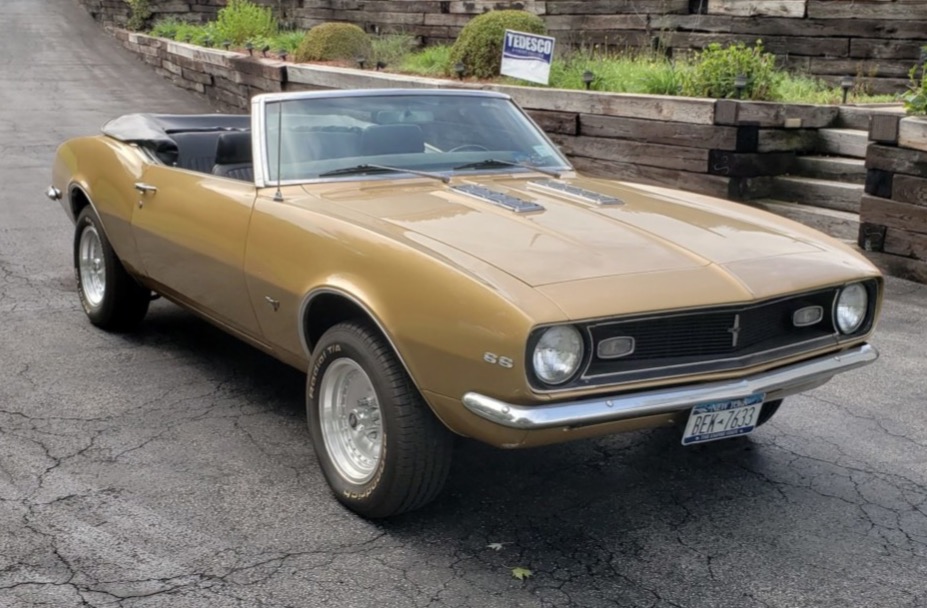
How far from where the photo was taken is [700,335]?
3.68 metres

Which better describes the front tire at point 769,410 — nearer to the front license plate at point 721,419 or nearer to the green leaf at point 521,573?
the front license plate at point 721,419

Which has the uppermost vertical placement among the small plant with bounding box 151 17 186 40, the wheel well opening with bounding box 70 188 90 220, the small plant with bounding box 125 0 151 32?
the small plant with bounding box 125 0 151 32

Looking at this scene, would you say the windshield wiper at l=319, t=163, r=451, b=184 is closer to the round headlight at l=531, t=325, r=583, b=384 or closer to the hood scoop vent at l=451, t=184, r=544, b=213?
the hood scoop vent at l=451, t=184, r=544, b=213

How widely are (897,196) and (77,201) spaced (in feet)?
18.1

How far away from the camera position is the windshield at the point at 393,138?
4879mm

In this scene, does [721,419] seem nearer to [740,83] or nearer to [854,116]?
[740,83]

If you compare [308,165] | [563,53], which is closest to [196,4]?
[563,53]

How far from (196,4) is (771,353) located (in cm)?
2369

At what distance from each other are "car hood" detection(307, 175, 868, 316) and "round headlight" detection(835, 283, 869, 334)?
96 mm

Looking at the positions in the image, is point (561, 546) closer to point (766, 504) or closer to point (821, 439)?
point (766, 504)

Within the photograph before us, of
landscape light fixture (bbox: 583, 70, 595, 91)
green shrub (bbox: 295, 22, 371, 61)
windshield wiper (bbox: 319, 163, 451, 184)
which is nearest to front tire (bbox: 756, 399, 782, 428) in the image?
windshield wiper (bbox: 319, 163, 451, 184)

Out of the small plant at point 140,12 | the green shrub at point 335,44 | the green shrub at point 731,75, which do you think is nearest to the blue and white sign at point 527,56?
the green shrub at point 731,75

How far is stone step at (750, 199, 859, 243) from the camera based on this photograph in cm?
847

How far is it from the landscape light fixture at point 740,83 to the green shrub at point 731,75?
0.02 metres
